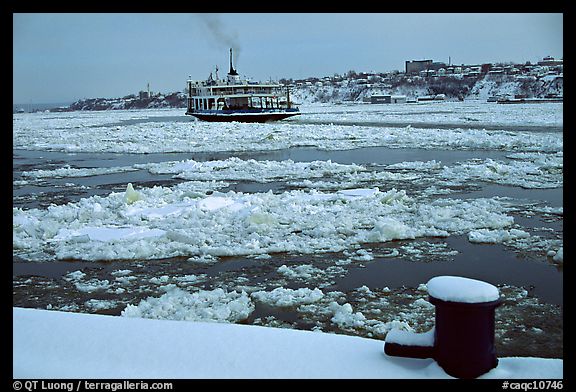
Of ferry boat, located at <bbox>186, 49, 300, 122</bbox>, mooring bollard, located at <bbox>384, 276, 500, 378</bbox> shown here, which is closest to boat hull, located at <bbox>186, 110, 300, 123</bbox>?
ferry boat, located at <bbox>186, 49, 300, 122</bbox>

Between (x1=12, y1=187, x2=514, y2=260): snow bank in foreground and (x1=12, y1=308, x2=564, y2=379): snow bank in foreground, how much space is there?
3.58 meters

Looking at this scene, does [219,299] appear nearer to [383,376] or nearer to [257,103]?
[383,376]

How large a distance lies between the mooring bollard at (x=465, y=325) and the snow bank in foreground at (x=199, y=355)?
8cm

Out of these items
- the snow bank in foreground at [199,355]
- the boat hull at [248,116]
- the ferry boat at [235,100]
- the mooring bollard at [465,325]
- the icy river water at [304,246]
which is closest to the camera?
the mooring bollard at [465,325]

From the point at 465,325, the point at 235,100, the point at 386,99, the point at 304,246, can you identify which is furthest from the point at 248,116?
the point at 386,99

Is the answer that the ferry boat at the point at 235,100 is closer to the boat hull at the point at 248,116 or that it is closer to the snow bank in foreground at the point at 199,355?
the boat hull at the point at 248,116

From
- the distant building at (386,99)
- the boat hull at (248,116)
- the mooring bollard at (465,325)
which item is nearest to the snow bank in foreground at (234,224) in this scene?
the mooring bollard at (465,325)

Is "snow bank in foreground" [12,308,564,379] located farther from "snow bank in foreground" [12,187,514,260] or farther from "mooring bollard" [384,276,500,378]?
"snow bank in foreground" [12,187,514,260]

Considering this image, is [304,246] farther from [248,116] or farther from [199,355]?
[248,116]

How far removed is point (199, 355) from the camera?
2801mm

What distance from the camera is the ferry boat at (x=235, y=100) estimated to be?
44.7 metres

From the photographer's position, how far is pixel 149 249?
6.88 m

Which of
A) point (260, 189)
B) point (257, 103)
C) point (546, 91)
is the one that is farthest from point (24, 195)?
point (546, 91)

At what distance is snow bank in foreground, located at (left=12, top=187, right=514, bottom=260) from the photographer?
276 inches
